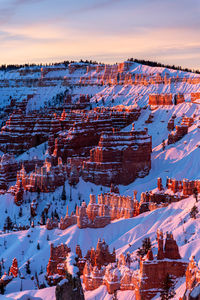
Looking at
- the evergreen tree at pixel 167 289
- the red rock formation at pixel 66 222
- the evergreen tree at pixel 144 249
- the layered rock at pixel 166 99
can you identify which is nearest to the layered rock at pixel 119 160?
the red rock formation at pixel 66 222

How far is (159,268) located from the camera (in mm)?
34438

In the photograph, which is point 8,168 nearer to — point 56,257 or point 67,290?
point 56,257

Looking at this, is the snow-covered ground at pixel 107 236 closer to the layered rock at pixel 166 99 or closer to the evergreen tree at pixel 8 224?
the evergreen tree at pixel 8 224

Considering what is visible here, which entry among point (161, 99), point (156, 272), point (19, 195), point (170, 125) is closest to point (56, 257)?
point (156, 272)

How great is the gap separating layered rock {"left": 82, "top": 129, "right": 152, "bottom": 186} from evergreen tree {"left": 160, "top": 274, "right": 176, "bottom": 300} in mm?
52325

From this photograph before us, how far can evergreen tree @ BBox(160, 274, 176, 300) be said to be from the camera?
31.4m

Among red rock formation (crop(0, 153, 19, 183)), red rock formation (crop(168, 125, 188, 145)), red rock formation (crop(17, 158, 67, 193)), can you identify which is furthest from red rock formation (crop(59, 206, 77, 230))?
red rock formation (crop(0, 153, 19, 183))

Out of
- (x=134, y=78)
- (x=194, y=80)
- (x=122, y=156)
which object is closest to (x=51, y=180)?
(x=122, y=156)

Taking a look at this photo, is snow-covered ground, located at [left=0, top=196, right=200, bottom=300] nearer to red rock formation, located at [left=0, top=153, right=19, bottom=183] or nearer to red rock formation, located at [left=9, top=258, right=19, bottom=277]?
red rock formation, located at [left=9, top=258, right=19, bottom=277]

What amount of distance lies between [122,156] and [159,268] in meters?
53.8

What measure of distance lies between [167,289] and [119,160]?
183 ft

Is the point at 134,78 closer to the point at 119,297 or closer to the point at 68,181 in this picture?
the point at 68,181

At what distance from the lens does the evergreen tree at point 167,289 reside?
31378mm

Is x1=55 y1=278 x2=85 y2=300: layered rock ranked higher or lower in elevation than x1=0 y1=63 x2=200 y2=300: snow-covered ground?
higher
